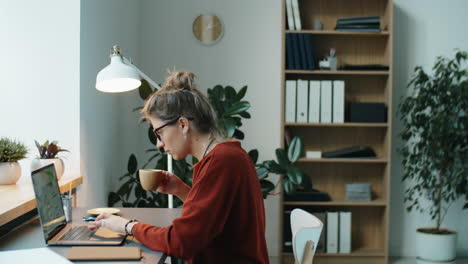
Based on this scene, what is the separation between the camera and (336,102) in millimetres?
4066

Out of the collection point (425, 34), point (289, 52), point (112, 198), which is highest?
point (425, 34)

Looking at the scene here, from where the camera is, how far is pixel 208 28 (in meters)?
4.33

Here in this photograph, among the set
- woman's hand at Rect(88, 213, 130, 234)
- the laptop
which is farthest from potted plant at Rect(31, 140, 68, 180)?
woman's hand at Rect(88, 213, 130, 234)

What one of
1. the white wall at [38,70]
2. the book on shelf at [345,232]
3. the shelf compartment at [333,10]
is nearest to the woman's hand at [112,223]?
the white wall at [38,70]

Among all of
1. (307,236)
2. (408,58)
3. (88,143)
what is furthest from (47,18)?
(408,58)

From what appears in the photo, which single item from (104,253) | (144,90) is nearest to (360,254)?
(144,90)

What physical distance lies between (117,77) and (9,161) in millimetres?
722

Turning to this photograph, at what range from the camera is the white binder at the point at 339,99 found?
160 inches

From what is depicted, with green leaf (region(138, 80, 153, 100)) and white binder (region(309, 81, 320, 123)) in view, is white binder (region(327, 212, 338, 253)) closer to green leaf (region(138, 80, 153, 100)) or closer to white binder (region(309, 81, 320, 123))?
white binder (region(309, 81, 320, 123))

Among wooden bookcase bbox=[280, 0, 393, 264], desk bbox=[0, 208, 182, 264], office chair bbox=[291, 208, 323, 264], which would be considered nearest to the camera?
desk bbox=[0, 208, 182, 264]

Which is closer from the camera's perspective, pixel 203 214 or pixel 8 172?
pixel 203 214

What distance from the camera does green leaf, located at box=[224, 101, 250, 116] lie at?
344 cm

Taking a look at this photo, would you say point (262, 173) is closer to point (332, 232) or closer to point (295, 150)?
point (295, 150)

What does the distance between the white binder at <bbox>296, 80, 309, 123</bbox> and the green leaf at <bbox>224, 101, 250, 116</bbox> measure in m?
0.74
